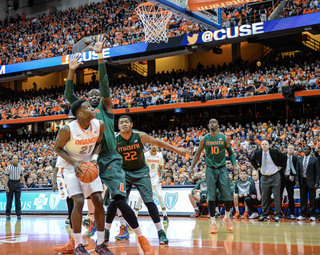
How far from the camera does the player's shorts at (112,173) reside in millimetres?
6352

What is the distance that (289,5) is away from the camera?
25812 mm

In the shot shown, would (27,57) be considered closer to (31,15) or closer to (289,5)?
(31,15)

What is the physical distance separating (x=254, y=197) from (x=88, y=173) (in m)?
8.52

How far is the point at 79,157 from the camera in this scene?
20.0ft

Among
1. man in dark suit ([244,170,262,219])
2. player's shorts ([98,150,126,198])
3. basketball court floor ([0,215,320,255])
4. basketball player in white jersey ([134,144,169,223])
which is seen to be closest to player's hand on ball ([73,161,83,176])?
player's shorts ([98,150,126,198])

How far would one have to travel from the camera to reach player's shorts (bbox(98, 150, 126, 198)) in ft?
20.8

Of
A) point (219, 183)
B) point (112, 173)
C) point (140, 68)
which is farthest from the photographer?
point (140, 68)

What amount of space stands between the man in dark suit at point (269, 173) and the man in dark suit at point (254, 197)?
31.8 inches

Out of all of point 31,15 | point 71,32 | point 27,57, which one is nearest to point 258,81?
point 71,32

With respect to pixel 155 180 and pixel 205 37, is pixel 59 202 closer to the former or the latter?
pixel 155 180

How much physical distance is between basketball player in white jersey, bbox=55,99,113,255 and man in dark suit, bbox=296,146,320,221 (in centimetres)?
787

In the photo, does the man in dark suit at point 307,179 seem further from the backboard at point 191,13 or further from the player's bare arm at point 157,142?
the player's bare arm at point 157,142

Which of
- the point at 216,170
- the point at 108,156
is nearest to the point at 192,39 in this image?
the point at 216,170

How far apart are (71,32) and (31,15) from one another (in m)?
11.2
